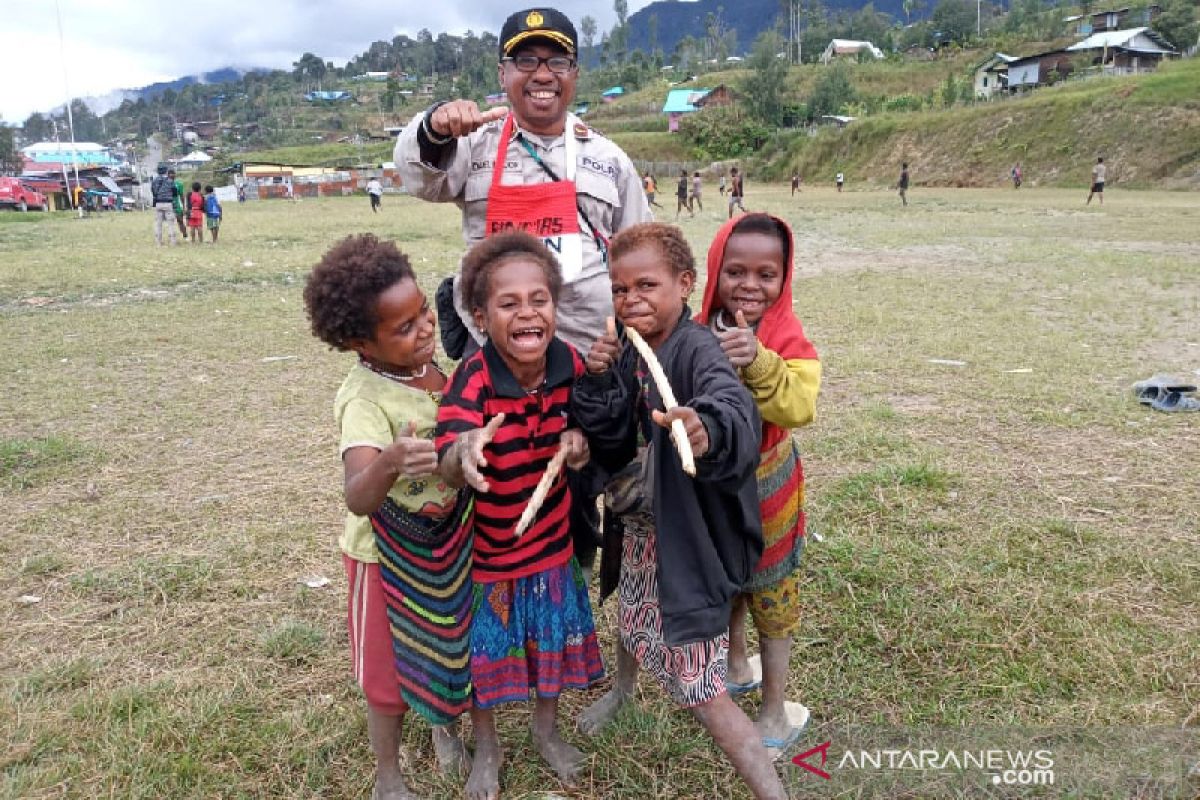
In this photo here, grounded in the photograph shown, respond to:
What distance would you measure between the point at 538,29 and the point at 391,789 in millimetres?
2186

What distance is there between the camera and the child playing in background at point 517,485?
1.95 metres

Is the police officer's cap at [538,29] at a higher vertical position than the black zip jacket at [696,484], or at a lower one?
higher

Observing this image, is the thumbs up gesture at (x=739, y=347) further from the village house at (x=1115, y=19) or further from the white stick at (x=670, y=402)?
the village house at (x=1115, y=19)

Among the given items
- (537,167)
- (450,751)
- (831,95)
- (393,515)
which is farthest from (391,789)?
(831,95)

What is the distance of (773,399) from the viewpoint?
1945mm

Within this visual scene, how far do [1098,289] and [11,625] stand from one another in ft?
33.9

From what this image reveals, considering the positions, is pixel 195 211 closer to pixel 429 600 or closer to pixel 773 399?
pixel 429 600

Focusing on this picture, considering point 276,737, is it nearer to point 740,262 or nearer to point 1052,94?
point 740,262

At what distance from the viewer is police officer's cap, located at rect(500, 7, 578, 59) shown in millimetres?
2311

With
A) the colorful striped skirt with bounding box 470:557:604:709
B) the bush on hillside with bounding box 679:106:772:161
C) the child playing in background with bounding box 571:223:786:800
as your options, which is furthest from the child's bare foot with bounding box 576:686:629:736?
the bush on hillside with bounding box 679:106:772:161

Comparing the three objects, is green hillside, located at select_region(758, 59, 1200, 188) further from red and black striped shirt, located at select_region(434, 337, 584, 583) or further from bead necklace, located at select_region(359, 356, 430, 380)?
bead necklace, located at select_region(359, 356, 430, 380)

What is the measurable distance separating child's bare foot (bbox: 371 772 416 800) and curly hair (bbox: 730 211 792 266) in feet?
5.80

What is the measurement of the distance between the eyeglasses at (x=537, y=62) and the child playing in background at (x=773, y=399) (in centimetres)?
71

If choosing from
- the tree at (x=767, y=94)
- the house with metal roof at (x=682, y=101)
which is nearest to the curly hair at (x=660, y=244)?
the tree at (x=767, y=94)
